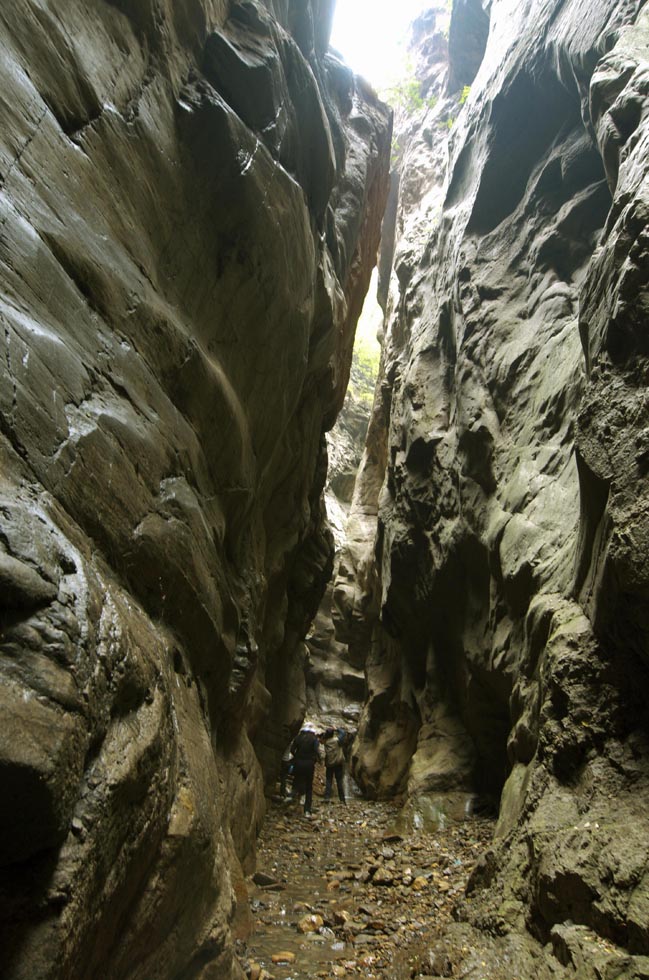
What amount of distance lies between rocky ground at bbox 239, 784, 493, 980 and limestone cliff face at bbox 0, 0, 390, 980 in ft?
2.35

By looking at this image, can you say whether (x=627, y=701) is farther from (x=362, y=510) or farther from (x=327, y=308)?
(x=362, y=510)

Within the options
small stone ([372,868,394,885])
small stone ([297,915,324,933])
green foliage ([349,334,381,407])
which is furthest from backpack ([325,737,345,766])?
green foliage ([349,334,381,407])

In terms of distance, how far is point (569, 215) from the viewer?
9.74 meters

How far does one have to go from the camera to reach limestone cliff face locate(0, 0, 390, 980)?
2.39m

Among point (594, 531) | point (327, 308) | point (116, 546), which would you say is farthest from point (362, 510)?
point (116, 546)

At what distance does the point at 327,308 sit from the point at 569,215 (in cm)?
414

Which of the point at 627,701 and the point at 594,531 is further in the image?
the point at 594,531

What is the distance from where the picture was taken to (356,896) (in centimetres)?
673

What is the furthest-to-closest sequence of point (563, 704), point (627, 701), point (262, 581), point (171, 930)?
1. point (262, 581)
2. point (563, 704)
3. point (627, 701)
4. point (171, 930)

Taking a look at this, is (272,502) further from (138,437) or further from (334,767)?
(334,767)

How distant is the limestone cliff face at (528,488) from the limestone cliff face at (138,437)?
8.98 ft

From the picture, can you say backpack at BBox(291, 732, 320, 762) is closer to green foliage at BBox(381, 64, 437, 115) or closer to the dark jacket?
the dark jacket

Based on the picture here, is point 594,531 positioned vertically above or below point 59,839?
above

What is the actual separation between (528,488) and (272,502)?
420 centimetres
